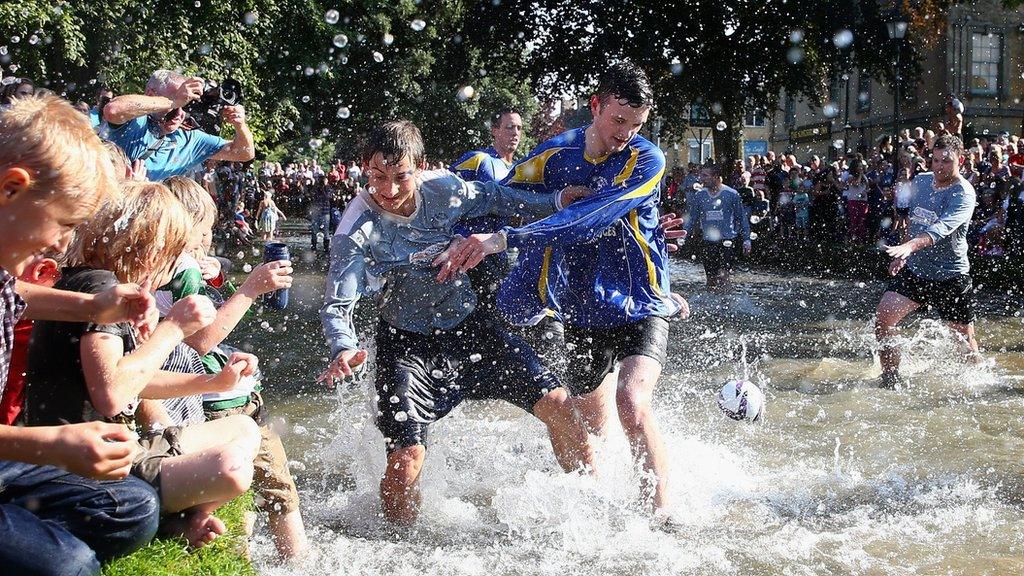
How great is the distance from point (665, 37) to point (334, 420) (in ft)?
64.5

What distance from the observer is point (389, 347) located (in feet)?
15.0

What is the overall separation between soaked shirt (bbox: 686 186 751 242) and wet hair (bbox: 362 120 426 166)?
9.18 m

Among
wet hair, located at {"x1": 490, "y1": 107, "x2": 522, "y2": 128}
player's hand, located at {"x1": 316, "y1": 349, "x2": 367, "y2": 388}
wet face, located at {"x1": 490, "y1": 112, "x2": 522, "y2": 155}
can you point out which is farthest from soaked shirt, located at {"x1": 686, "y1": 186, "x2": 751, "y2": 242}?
player's hand, located at {"x1": 316, "y1": 349, "x2": 367, "y2": 388}

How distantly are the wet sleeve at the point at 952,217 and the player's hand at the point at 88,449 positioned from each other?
611 centimetres

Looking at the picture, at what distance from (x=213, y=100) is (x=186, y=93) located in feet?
0.51

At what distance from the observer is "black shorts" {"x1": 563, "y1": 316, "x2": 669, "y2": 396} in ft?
15.5

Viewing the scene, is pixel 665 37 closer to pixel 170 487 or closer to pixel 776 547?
pixel 776 547

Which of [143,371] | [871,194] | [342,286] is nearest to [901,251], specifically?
[342,286]

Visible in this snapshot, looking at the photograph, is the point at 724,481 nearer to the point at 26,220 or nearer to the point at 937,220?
the point at 937,220

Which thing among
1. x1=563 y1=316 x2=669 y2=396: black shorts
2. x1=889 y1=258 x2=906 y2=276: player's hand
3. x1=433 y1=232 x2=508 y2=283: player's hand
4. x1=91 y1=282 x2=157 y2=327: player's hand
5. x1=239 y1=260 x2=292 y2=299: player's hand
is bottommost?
x1=889 y1=258 x2=906 y2=276: player's hand

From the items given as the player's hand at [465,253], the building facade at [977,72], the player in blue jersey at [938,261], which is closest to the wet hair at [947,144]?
the player in blue jersey at [938,261]

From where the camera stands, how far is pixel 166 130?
5.36 m

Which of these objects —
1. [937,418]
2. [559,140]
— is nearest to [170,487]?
[559,140]

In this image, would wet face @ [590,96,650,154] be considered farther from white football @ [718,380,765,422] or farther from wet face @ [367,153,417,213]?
white football @ [718,380,765,422]
